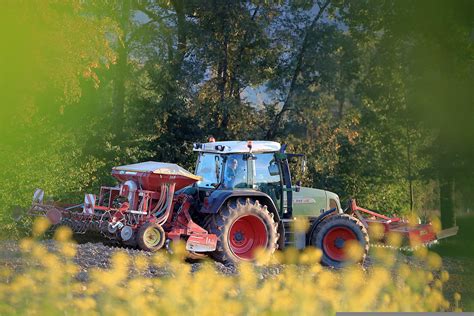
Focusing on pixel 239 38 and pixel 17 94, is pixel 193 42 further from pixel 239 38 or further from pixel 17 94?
pixel 17 94

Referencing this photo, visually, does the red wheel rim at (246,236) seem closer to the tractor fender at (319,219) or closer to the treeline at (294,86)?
the tractor fender at (319,219)

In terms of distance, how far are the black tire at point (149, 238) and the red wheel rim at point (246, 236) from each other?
3.89ft

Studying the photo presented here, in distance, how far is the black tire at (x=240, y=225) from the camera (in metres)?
Result: 11.1

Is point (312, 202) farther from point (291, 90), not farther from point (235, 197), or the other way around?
point (291, 90)

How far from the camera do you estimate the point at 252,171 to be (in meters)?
11.9

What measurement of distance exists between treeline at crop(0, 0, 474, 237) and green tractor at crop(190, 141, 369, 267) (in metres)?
7.09

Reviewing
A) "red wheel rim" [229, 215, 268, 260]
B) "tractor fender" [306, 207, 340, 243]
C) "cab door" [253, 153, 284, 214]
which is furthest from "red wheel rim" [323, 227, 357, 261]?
"red wheel rim" [229, 215, 268, 260]

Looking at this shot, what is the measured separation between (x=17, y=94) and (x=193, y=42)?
8.80 m

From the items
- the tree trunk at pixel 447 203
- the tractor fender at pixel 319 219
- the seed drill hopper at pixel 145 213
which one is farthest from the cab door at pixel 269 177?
the tree trunk at pixel 447 203

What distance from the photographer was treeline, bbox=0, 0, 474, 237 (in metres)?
20.8

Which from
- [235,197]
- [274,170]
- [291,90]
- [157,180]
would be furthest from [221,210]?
[291,90]

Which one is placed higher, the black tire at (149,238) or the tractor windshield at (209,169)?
the tractor windshield at (209,169)

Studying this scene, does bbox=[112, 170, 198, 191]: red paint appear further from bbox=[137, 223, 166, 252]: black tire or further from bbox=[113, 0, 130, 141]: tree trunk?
bbox=[113, 0, 130, 141]: tree trunk

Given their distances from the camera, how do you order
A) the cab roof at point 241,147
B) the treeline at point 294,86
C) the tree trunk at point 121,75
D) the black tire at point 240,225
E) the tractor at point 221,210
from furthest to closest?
1. the tree trunk at point 121,75
2. the treeline at point 294,86
3. the cab roof at point 241,147
4. the black tire at point 240,225
5. the tractor at point 221,210
